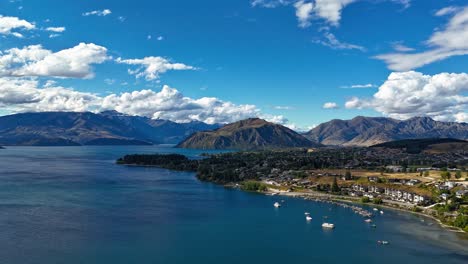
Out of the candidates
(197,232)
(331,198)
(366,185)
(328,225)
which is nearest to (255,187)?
(331,198)

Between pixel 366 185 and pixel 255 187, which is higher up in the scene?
pixel 366 185

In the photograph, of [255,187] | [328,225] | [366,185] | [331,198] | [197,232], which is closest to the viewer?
[197,232]

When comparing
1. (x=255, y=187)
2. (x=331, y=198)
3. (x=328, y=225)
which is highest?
(x=255, y=187)

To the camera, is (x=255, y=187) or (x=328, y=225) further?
(x=255, y=187)

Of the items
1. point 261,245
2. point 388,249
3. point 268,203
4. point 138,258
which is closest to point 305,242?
point 261,245

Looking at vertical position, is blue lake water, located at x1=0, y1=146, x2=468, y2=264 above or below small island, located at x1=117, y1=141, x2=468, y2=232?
below

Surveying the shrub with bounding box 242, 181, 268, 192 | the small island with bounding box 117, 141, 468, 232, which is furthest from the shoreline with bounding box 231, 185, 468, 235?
the shrub with bounding box 242, 181, 268, 192

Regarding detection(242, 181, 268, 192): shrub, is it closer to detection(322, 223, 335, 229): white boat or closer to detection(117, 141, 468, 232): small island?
detection(117, 141, 468, 232): small island

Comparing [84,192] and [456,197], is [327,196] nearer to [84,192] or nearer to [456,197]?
[456,197]

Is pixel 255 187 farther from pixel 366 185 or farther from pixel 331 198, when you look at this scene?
pixel 366 185
